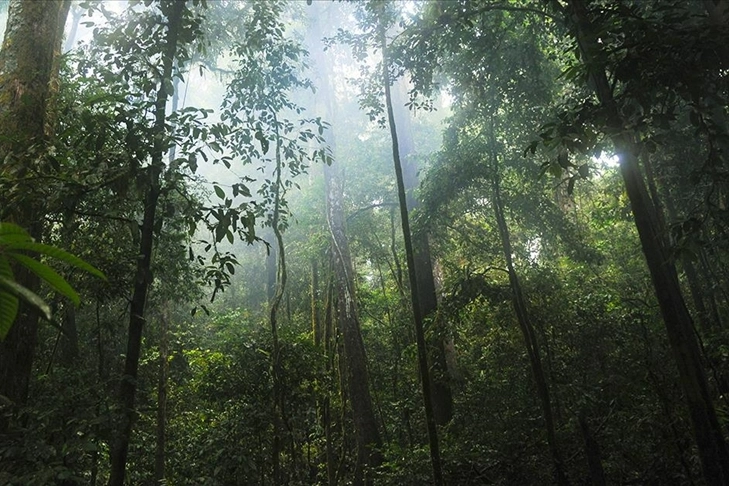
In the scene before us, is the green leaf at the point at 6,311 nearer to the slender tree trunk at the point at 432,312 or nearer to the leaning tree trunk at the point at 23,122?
the leaning tree trunk at the point at 23,122

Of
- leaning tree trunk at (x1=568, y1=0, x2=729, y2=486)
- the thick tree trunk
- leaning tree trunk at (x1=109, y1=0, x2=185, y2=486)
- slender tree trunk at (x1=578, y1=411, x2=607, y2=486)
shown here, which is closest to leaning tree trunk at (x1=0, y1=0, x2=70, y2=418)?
leaning tree trunk at (x1=109, y1=0, x2=185, y2=486)

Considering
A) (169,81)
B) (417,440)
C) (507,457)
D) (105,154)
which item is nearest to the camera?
(105,154)

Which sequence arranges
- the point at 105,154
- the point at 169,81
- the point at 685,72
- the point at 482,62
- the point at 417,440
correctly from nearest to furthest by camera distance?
the point at 685,72 < the point at 105,154 < the point at 169,81 < the point at 482,62 < the point at 417,440

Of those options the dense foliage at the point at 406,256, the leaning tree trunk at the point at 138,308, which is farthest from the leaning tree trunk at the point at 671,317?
the leaning tree trunk at the point at 138,308

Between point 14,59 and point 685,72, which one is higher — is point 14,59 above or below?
above

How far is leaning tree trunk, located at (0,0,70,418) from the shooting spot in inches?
112

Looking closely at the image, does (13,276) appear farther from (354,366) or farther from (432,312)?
(354,366)

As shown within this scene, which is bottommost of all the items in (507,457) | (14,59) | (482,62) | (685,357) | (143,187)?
(507,457)

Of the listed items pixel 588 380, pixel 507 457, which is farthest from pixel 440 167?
pixel 507 457

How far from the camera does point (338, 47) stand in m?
19.4

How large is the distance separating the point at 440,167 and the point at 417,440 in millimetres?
4669

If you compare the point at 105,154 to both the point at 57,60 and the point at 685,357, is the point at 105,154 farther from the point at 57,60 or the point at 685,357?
the point at 685,357

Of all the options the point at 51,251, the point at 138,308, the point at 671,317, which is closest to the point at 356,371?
the point at 138,308

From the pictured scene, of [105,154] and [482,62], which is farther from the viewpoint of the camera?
[482,62]
